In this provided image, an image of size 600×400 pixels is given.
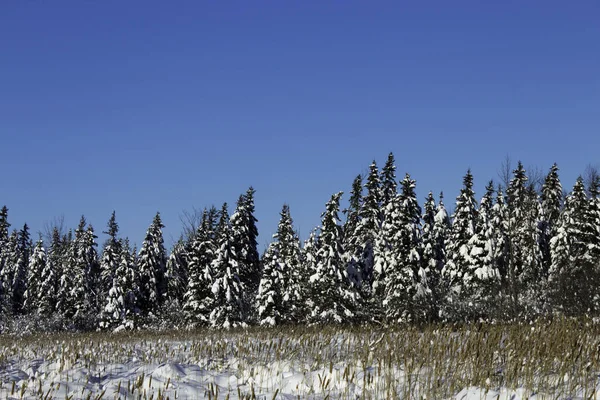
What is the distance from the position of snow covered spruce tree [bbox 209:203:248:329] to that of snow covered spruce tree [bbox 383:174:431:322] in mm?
9722

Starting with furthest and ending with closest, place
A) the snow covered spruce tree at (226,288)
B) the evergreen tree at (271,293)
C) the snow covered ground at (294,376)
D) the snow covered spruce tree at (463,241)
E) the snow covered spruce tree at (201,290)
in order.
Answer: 1. the snow covered spruce tree at (463,241)
2. the snow covered spruce tree at (201,290)
3. the evergreen tree at (271,293)
4. the snow covered spruce tree at (226,288)
5. the snow covered ground at (294,376)

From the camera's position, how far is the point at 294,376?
7.13 m

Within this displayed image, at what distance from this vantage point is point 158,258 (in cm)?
5378

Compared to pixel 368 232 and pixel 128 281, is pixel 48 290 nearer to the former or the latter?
pixel 128 281

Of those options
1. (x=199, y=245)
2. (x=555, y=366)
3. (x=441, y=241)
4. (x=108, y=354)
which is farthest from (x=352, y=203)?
→ (x=555, y=366)

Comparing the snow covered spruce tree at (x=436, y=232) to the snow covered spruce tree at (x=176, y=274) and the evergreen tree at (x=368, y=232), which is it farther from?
the snow covered spruce tree at (x=176, y=274)

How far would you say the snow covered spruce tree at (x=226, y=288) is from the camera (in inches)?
1401

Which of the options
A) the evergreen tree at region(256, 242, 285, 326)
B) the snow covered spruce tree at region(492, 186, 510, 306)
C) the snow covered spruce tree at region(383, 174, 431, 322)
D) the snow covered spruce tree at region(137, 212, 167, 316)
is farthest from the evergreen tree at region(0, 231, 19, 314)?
the snow covered spruce tree at region(492, 186, 510, 306)

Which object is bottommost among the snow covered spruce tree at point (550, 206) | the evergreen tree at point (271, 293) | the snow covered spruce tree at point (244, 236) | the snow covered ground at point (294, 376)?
the snow covered ground at point (294, 376)

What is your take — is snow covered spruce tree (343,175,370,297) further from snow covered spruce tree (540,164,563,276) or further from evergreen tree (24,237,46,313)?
evergreen tree (24,237,46,313)

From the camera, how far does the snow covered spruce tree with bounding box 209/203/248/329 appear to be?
35.6 meters

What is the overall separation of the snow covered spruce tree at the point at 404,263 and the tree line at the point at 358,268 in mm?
83

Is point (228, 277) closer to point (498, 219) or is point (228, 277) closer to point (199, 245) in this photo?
point (199, 245)

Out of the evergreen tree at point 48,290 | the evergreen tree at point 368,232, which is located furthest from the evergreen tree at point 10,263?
the evergreen tree at point 368,232
